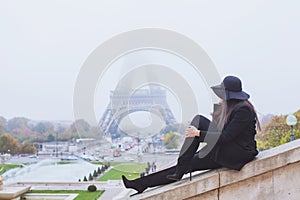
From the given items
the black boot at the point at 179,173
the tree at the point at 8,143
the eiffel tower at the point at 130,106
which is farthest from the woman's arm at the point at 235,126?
the tree at the point at 8,143

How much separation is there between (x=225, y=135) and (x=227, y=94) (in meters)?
0.41

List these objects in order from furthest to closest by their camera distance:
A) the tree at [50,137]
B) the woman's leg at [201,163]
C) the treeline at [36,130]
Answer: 1. the tree at [50,137]
2. the treeline at [36,130]
3. the woman's leg at [201,163]

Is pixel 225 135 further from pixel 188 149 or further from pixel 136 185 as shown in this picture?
pixel 136 185

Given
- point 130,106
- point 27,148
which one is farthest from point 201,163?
point 27,148

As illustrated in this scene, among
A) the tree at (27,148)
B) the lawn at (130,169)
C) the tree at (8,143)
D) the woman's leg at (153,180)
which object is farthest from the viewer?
the tree at (8,143)

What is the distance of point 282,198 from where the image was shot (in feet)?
10.0

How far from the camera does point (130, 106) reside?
5.23m

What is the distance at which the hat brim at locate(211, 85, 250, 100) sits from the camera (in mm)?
3125

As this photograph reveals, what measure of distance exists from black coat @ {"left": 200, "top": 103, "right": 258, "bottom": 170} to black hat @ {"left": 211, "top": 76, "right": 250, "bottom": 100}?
5.0 inches

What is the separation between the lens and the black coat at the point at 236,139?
3014 mm

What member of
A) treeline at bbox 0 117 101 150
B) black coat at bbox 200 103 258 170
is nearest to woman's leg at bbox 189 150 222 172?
black coat at bbox 200 103 258 170

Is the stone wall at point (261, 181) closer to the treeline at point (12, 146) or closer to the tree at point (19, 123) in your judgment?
the tree at point (19, 123)

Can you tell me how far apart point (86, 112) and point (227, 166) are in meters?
1.77

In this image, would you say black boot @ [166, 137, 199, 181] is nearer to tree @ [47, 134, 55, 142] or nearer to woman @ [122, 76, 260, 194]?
woman @ [122, 76, 260, 194]
